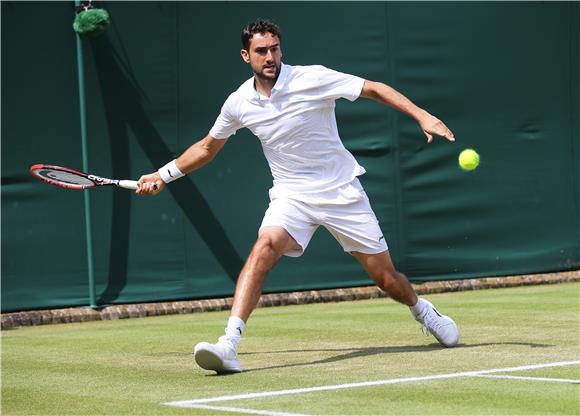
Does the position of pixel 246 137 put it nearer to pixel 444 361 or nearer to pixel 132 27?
pixel 132 27

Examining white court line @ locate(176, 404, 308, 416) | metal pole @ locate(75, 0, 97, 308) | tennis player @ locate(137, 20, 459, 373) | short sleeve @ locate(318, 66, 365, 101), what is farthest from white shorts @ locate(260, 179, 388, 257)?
metal pole @ locate(75, 0, 97, 308)

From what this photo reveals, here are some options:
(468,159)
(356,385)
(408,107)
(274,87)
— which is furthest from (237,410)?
(468,159)

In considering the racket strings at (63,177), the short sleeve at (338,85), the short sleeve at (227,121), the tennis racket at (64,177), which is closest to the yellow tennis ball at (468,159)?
the short sleeve at (338,85)

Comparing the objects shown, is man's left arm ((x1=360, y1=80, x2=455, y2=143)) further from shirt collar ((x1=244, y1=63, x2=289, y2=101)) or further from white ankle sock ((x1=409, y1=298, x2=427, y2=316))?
white ankle sock ((x1=409, y1=298, x2=427, y2=316))

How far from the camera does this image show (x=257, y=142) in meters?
11.3

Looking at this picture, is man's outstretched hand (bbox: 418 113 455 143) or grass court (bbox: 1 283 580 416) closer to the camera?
grass court (bbox: 1 283 580 416)

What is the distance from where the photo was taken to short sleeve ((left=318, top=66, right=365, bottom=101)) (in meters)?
7.11

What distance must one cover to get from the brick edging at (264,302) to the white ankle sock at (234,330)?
3843 millimetres

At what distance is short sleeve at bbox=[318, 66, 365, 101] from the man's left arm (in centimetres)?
5

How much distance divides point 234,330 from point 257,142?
15.4ft

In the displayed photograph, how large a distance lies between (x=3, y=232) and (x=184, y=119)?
6.08 feet

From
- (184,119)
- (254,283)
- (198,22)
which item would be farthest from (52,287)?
(254,283)

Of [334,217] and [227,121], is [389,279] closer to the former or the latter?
[334,217]

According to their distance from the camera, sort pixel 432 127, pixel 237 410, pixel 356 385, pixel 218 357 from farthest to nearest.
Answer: pixel 432 127 < pixel 218 357 < pixel 356 385 < pixel 237 410
